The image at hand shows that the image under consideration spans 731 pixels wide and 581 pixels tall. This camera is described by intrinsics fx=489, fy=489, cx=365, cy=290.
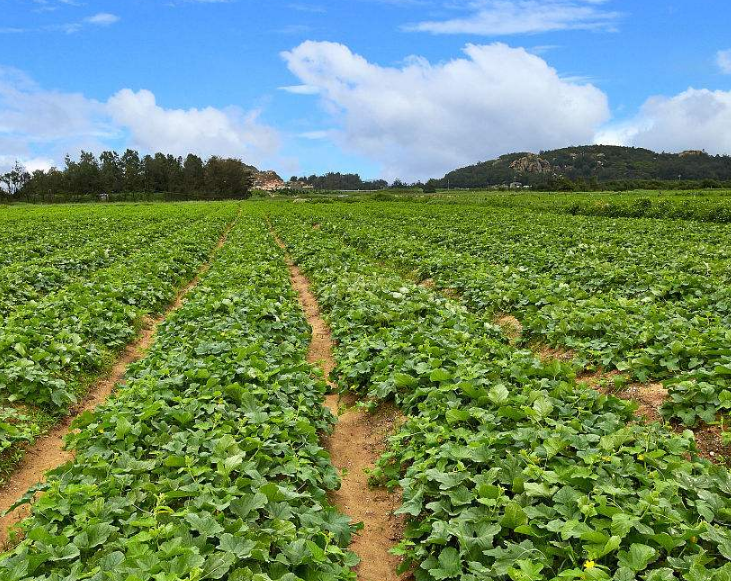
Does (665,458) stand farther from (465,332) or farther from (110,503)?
(110,503)

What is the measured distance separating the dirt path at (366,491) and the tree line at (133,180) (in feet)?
330

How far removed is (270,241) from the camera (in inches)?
982

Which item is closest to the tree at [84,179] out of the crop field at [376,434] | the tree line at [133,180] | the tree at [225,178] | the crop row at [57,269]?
the tree line at [133,180]

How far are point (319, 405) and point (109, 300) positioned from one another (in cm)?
718

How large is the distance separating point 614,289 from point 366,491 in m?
9.23

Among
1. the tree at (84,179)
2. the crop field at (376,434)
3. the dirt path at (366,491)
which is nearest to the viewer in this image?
the crop field at (376,434)

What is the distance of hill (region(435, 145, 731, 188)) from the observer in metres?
131

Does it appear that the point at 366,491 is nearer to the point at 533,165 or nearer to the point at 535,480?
the point at 535,480

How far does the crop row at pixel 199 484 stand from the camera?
11.3 feet

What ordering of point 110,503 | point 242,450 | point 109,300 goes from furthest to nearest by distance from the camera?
point 109,300 < point 242,450 < point 110,503

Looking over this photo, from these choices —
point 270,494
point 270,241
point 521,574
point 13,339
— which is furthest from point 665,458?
point 270,241

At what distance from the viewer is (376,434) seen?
6.67 m

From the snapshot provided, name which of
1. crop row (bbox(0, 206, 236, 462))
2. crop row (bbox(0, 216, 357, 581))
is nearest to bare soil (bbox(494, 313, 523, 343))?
crop row (bbox(0, 216, 357, 581))

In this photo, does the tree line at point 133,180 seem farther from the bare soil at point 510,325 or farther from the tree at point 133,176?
the bare soil at point 510,325
